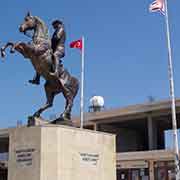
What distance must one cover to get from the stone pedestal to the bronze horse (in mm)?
1026

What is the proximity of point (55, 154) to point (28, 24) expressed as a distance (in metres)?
4.21

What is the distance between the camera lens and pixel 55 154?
14844 millimetres

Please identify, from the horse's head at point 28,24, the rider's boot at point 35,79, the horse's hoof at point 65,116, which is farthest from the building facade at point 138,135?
the horse's head at point 28,24

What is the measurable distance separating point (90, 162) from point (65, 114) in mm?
1753

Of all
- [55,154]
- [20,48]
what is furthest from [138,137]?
[55,154]

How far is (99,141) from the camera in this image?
16.4m

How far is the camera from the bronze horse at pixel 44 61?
619 inches

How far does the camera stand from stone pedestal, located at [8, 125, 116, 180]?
14.8 meters

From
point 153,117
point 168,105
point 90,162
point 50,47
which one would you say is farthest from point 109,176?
point 153,117

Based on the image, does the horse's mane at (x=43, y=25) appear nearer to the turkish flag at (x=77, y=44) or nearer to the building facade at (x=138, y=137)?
the turkish flag at (x=77, y=44)

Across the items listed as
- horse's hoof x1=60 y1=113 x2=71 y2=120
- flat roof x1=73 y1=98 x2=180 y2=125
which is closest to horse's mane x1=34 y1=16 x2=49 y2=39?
horse's hoof x1=60 y1=113 x2=71 y2=120

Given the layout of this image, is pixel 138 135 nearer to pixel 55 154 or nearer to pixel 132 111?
pixel 132 111

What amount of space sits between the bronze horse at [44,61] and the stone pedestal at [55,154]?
103 cm

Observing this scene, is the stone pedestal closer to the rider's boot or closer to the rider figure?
the rider's boot
